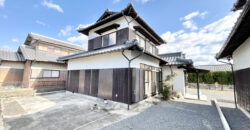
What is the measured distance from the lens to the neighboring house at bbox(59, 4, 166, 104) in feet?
15.4

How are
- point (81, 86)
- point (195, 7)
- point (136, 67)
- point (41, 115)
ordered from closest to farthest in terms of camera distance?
point (41, 115) < point (136, 67) < point (195, 7) < point (81, 86)

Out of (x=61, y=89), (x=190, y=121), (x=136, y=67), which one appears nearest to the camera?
(x=190, y=121)

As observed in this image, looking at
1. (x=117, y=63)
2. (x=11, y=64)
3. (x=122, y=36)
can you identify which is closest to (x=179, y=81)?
(x=117, y=63)

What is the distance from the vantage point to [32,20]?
10.2 meters

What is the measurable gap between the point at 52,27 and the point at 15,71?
6.52 metres

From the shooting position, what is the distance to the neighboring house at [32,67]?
8664 mm

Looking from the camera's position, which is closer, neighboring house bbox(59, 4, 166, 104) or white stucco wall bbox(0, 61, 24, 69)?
neighboring house bbox(59, 4, 166, 104)

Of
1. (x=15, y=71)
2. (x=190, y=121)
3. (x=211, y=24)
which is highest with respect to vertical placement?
(x=211, y=24)

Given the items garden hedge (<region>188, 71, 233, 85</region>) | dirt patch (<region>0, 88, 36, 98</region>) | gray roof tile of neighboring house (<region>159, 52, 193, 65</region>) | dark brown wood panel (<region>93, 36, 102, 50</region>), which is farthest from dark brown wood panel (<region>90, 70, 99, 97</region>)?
garden hedge (<region>188, 71, 233, 85</region>)

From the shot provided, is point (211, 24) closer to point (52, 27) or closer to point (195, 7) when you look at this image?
point (195, 7)

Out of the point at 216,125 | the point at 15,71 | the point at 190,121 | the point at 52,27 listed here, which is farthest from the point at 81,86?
the point at 52,27

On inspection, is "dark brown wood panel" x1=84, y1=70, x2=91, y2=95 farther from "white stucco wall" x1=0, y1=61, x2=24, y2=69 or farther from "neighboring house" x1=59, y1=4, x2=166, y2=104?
"white stucco wall" x1=0, y1=61, x2=24, y2=69

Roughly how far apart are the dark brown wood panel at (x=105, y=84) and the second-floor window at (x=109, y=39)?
1.99 m

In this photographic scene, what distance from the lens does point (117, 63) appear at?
200 inches
